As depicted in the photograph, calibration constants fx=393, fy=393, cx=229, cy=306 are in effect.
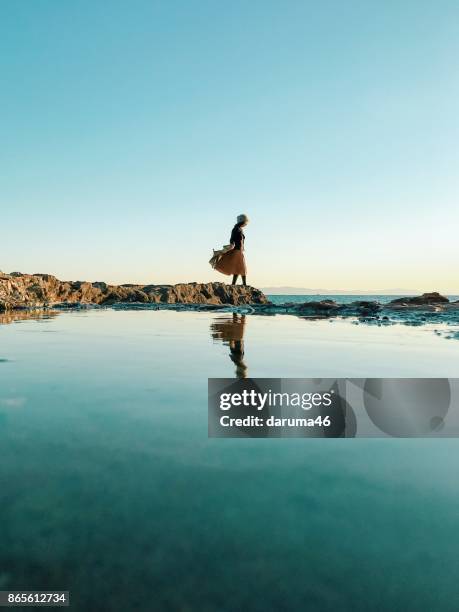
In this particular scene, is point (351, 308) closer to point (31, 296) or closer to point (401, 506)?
point (401, 506)

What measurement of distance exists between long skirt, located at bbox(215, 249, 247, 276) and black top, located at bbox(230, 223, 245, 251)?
0.66 ft

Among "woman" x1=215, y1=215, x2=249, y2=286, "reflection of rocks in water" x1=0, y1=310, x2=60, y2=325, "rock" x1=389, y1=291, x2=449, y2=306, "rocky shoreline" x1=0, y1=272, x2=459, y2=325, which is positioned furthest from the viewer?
"rocky shoreline" x1=0, y1=272, x2=459, y2=325

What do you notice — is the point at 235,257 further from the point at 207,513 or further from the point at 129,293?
the point at 129,293

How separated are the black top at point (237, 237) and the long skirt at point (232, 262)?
201 mm

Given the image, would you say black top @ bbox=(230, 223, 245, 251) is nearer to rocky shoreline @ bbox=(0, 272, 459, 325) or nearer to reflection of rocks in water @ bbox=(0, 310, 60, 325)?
reflection of rocks in water @ bbox=(0, 310, 60, 325)

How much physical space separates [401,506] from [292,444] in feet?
2.88

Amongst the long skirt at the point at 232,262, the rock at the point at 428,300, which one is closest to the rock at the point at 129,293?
the rock at the point at 428,300

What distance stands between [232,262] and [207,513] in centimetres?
1424

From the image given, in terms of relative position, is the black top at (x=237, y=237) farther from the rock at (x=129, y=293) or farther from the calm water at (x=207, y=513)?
the rock at (x=129, y=293)

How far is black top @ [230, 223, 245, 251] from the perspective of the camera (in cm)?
1570

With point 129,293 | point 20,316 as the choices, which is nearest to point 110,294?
point 129,293

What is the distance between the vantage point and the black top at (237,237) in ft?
51.5

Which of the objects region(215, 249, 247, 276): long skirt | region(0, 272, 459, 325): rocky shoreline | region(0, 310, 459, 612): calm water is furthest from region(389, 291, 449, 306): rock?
region(0, 310, 459, 612): calm water

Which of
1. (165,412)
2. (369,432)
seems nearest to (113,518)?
(165,412)
